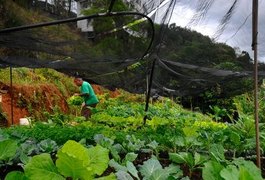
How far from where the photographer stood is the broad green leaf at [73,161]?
0.78 meters

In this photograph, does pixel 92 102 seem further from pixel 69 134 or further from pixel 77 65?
pixel 69 134

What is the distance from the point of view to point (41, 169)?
810 mm

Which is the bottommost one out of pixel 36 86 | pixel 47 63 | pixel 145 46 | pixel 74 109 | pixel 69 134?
pixel 74 109

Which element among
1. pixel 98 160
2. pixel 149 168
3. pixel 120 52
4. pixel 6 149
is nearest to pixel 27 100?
pixel 120 52

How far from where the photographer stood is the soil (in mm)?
12183

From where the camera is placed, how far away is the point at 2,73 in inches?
539

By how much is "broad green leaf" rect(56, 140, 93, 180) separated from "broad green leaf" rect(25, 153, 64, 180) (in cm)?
3

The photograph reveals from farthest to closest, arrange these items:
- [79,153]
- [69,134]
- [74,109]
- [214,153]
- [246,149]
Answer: [74,109] → [69,134] → [246,149] → [214,153] → [79,153]

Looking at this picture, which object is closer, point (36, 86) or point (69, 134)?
point (69, 134)

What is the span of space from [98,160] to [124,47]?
423cm

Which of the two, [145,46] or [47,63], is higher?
[145,46]

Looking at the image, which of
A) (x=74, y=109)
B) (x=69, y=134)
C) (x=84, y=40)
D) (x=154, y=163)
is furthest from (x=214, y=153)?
(x=74, y=109)

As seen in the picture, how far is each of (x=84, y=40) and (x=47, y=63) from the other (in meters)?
0.99

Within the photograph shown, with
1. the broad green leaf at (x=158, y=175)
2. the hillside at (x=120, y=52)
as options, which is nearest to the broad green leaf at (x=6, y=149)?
the broad green leaf at (x=158, y=175)
